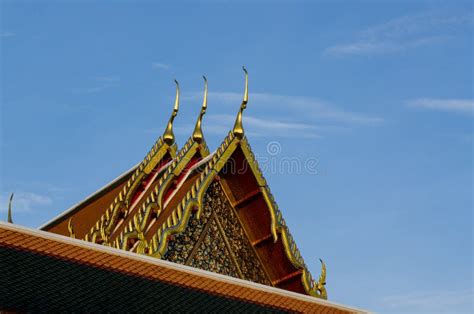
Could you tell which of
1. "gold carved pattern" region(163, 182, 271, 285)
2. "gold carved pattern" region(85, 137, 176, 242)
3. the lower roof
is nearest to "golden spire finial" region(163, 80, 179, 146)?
"gold carved pattern" region(85, 137, 176, 242)

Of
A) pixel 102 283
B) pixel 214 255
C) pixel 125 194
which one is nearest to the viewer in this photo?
pixel 102 283

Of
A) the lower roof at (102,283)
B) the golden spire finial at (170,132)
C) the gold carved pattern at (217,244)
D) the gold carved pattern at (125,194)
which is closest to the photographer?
the lower roof at (102,283)

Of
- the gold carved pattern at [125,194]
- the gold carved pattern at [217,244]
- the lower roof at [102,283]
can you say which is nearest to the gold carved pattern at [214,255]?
the gold carved pattern at [217,244]

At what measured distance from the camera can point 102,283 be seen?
900cm

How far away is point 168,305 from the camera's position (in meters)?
8.97

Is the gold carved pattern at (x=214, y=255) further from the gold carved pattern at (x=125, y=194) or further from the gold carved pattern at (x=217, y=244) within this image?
the gold carved pattern at (x=125, y=194)

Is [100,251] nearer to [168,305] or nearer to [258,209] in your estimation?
[168,305]

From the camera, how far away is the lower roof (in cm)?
840

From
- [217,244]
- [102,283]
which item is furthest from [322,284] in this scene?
[102,283]

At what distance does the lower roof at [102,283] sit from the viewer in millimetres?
8398

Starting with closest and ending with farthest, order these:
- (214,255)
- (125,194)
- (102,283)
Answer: (102,283)
(214,255)
(125,194)

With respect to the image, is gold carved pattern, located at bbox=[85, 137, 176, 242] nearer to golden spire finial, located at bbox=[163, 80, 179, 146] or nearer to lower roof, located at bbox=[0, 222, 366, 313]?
golden spire finial, located at bbox=[163, 80, 179, 146]

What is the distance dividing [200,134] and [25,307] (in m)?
5.01

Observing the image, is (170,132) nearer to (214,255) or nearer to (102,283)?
(214,255)
